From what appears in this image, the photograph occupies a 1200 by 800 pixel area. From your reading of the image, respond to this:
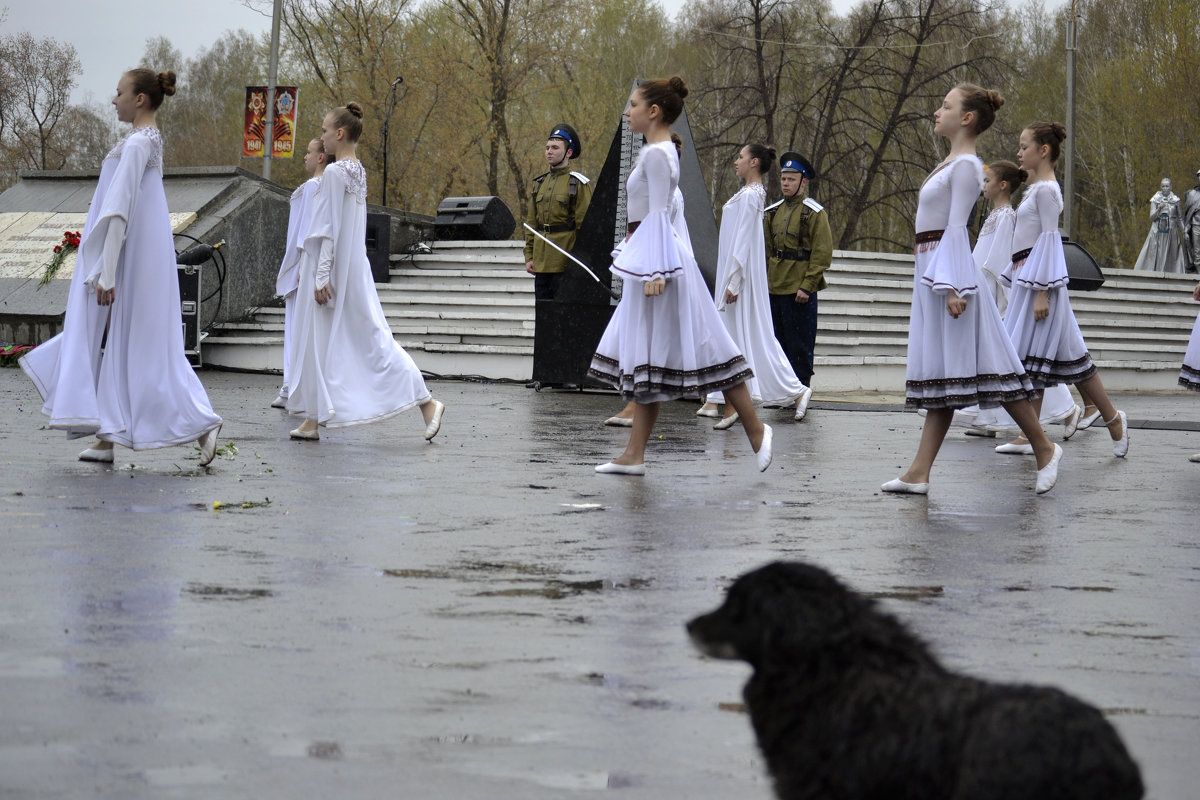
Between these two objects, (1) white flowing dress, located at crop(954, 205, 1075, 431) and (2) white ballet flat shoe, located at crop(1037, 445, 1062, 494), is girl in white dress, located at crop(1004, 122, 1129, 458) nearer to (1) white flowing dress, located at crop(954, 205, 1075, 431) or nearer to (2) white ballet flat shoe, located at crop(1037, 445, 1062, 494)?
(1) white flowing dress, located at crop(954, 205, 1075, 431)

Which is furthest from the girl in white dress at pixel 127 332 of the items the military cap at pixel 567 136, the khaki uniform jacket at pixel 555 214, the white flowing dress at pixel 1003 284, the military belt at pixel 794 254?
the khaki uniform jacket at pixel 555 214

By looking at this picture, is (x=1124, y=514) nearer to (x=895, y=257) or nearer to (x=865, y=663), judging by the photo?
(x=865, y=663)

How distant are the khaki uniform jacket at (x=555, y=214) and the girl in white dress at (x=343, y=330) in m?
5.62

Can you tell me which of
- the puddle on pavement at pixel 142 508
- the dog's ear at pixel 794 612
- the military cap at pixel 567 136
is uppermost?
the military cap at pixel 567 136

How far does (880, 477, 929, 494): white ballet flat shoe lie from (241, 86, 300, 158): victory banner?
29.4 m

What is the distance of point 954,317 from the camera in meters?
7.83

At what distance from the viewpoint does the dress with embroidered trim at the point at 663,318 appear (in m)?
8.46

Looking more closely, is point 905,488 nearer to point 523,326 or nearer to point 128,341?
point 128,341

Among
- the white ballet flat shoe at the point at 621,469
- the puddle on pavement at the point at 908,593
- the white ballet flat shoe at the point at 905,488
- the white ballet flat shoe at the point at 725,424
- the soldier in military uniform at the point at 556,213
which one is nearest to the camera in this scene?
the puddle on pavement at the point at 908,593

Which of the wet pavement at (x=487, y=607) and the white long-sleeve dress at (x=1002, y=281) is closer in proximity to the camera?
the wet pavement at (x=487, y=607)

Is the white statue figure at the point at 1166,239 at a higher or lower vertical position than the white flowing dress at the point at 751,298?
higher

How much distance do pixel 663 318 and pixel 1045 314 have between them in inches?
111

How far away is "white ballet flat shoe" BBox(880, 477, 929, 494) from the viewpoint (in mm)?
7910

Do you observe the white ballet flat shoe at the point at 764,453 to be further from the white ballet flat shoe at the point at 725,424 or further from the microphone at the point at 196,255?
the microphone at the point at 196,255
